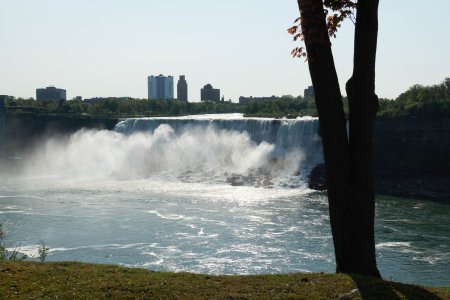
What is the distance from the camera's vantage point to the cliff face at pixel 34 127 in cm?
6919

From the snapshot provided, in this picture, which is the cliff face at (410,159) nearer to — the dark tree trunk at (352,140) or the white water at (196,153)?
the white water at (196,153)

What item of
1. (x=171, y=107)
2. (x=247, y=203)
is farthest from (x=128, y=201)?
(x=171, y=107)

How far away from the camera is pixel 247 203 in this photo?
34.6 metres

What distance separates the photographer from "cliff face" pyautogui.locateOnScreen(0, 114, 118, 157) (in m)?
69.2

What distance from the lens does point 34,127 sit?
238 feet

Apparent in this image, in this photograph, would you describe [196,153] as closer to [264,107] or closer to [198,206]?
[198,206]

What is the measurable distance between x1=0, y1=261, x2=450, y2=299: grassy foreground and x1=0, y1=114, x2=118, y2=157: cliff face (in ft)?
203

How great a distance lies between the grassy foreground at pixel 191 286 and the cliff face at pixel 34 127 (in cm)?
6175

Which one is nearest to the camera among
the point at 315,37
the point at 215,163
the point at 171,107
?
the point at 315,37

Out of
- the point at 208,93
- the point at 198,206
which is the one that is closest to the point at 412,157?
the point at 198,206

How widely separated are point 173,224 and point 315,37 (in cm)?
2154

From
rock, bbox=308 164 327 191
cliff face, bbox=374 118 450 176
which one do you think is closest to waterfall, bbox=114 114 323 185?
rock, bbox=308 164 327 191

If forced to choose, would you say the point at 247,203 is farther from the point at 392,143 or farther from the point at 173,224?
the point at 392,143

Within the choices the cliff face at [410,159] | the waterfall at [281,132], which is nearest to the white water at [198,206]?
the waterfall at [281,132]
